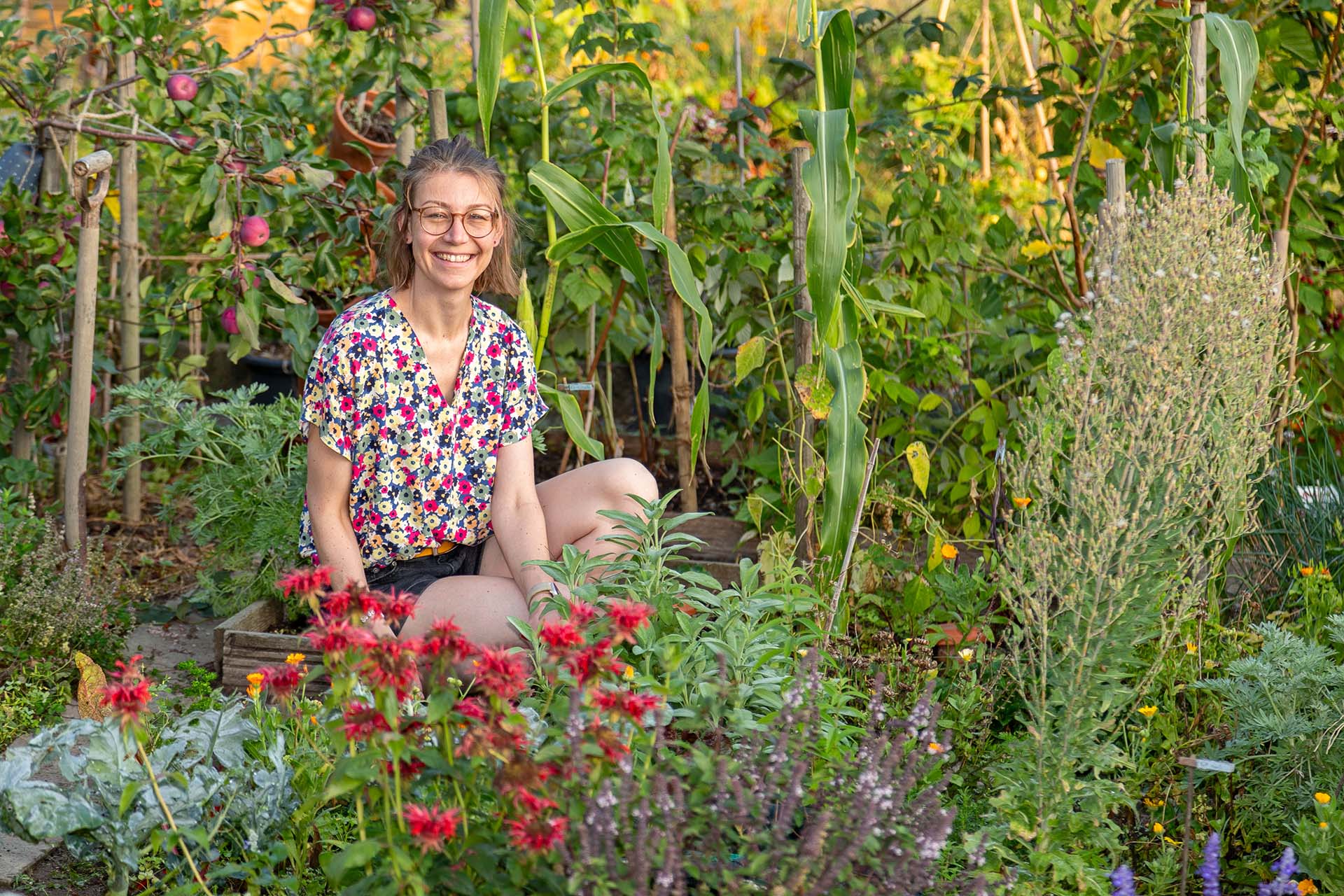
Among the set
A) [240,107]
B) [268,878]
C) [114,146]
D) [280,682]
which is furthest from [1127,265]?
[114,146]

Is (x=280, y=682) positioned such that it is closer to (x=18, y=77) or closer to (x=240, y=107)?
(x=240, y=107)

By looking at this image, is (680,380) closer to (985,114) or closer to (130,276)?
(130,276)

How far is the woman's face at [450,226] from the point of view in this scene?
2.31 metres

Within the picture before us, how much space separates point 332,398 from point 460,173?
0.48m

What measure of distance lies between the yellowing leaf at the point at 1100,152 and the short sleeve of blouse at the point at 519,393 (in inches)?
63.1

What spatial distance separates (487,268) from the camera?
2580 mm

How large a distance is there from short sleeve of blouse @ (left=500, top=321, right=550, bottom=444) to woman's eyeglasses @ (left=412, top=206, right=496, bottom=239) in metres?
0.28

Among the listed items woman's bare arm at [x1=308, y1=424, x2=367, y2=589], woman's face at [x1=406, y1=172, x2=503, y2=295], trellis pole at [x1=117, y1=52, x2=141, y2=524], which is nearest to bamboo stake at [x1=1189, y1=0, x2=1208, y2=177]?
woman's face at [x1=406, y1=172, x2=503, y2=295]

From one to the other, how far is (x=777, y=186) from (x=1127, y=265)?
58.8 inches

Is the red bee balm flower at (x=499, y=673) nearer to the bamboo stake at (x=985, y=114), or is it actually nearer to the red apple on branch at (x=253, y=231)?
the red apple on branch at (x=253, y=231)

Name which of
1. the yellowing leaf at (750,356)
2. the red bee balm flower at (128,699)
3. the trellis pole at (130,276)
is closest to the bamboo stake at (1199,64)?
the yellowing leaf at (750,356)

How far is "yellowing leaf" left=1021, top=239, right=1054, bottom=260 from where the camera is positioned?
126 inches

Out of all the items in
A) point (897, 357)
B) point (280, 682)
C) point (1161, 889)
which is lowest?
point (1161, 889)

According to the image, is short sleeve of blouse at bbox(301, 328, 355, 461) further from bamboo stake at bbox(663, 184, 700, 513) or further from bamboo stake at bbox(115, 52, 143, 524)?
bamboo stake at bbox(115, 52, 143, 524)
